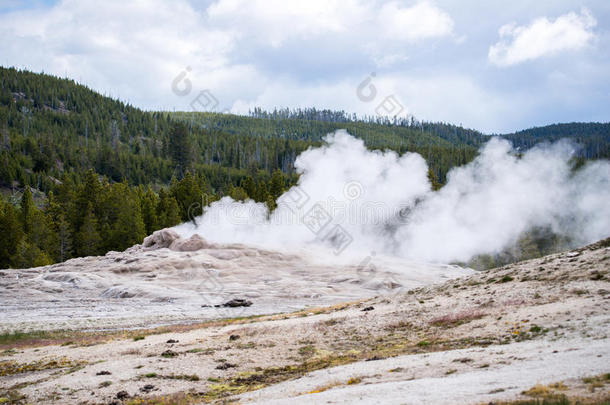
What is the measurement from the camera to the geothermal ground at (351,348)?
41.9ft

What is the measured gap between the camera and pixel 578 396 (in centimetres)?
1002

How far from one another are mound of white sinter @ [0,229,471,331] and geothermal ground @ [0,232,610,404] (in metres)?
0.47

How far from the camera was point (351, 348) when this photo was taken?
68.0 feet

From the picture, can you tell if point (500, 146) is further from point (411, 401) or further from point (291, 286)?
point (411, 401)

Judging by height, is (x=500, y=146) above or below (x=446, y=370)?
above

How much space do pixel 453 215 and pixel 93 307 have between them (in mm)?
46310

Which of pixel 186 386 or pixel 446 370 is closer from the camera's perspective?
pixel 446 370

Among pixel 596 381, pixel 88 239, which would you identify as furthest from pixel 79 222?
pixel 596 381

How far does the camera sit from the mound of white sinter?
36.6 meters

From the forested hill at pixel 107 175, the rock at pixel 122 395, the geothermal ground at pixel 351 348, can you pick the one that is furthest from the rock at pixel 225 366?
the forested hill at pixel 107 175

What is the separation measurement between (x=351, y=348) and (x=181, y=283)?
3154 cm

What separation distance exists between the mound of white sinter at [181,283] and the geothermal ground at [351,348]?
0.47m

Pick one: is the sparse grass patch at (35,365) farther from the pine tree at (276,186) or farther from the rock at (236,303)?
the pine tree at (276,186)

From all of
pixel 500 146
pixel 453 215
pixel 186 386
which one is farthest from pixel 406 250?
pixel 186 386
